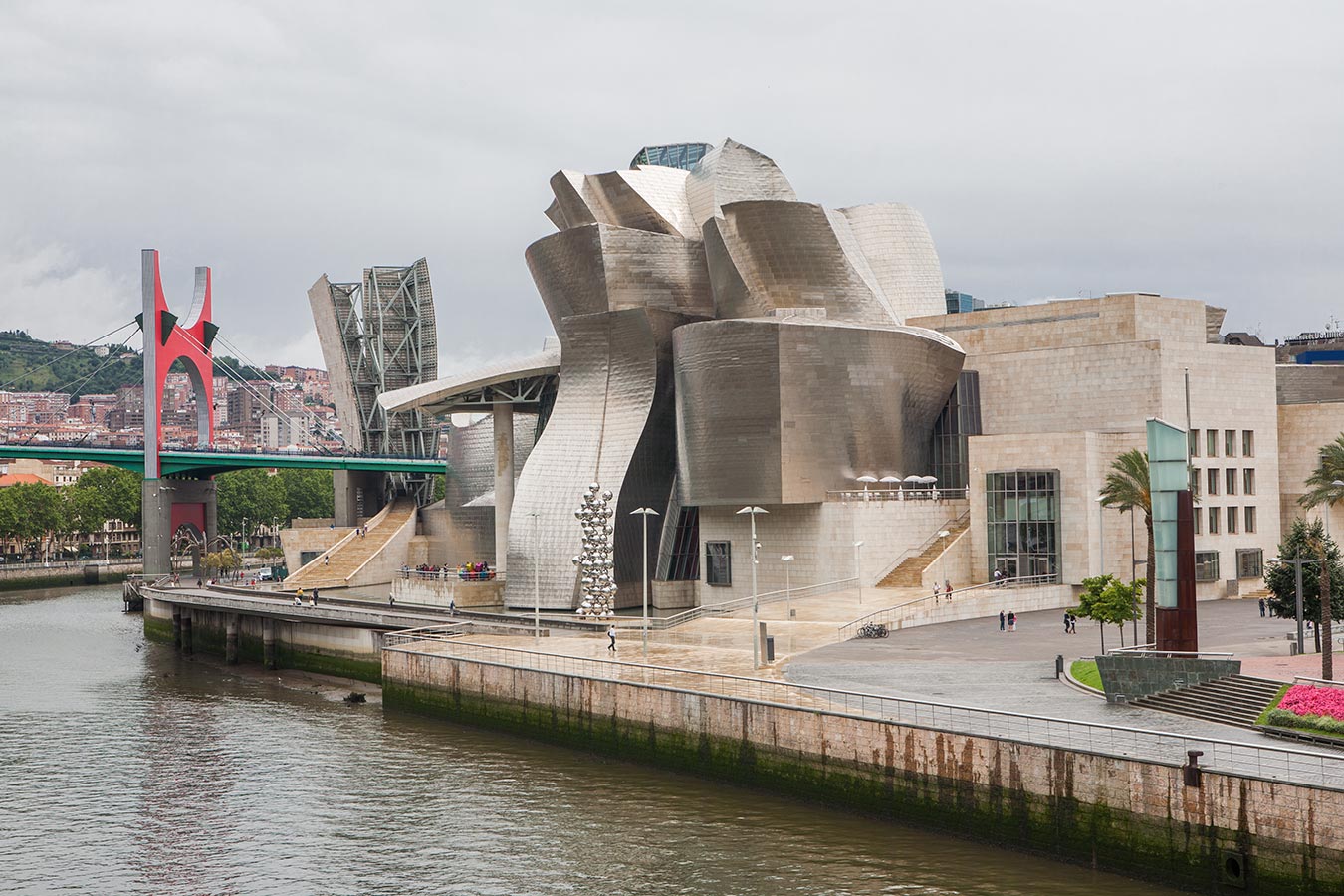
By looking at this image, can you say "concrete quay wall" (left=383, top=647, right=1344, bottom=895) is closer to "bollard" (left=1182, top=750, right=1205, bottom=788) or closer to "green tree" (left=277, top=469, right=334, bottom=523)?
"bollard" (left=1182, top=750, right=1205, bottom=788)

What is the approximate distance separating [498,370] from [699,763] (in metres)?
34.8

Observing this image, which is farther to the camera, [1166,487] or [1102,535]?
[1102,535]

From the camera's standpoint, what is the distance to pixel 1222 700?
28.5 metres

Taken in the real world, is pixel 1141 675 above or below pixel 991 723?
above

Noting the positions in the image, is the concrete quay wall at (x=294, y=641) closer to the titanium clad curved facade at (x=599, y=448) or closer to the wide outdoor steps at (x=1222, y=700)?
the titanium clad curved facade at (x=599, y=448)

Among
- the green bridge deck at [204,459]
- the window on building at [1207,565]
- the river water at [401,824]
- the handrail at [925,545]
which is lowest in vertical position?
the river water at [401,824]

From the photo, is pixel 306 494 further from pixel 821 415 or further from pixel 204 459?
pixel 821 415

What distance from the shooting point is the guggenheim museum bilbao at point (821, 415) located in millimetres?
53406

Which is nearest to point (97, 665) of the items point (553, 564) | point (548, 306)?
point (553, 564)

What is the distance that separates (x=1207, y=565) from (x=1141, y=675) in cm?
2814

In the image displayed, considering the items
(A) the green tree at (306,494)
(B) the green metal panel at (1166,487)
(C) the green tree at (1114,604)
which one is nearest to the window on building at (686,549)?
(C) the green tree at (1114,604)

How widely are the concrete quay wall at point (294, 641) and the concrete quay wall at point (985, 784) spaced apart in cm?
1626

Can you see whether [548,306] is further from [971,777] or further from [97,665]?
[971,777]

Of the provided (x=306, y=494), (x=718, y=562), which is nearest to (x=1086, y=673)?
(x=718, y=562)
